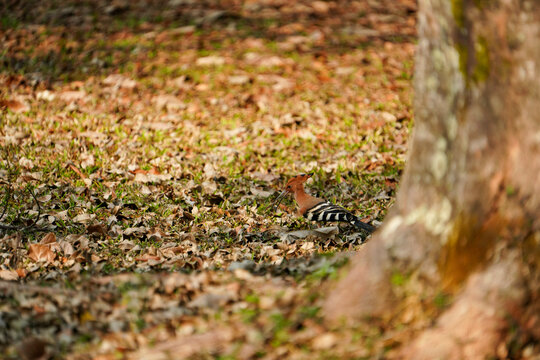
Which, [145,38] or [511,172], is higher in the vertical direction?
[511,172]

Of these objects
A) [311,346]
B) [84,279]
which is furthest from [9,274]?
[311,346]

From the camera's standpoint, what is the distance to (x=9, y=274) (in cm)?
469

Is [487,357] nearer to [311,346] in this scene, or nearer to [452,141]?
[311,346]

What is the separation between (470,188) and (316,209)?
2.91 m

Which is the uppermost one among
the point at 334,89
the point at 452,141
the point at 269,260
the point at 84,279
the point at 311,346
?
the point at 452,141

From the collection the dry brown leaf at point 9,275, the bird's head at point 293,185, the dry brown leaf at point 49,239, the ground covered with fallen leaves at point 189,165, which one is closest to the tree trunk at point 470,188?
the ground covered with fallen leaves at point 189,165

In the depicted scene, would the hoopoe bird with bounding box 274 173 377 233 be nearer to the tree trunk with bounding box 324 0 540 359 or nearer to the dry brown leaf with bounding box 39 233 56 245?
the dry brown leaf with bounding box 39 233 56 245

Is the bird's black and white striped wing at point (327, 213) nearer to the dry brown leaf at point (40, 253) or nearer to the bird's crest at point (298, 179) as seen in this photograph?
the bird's crest at point (298, 179)

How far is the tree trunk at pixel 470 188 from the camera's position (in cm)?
306

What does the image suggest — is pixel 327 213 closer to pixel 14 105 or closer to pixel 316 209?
pixel 316 209

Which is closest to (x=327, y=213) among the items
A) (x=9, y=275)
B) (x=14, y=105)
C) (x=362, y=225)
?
(x=362, y=225)

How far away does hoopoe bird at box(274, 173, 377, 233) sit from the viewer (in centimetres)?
574

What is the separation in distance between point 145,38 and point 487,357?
8.41 meters

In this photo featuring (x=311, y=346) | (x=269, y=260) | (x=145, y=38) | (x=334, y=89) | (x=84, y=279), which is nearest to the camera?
(x=311, y=346)
